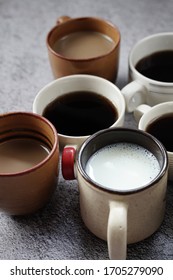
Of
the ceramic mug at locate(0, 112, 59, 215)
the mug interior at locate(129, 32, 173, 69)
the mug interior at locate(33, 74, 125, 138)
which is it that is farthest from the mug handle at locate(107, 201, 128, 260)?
the mug interior at locate(129, 32, 173, 69)

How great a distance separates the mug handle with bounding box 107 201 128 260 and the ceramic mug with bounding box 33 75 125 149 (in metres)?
0.19

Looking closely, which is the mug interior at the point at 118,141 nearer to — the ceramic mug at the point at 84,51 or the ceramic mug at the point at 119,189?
the ceramic mug at the point at 119,189

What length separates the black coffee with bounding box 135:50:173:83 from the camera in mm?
904

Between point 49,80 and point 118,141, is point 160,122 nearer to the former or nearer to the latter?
point 118,141

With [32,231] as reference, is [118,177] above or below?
above

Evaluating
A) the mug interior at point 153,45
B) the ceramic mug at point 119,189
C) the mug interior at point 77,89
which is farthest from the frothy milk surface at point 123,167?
the mug interior at point 153,45

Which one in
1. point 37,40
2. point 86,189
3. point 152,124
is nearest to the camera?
point 86,189

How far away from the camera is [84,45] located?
0.96 m

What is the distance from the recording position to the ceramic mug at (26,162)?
0.70 meters

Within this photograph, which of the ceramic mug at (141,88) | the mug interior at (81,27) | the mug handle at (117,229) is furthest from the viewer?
the mug interior at (81,27)

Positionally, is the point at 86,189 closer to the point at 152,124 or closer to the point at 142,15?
the point at 152,124

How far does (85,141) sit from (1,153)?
0.44 ft

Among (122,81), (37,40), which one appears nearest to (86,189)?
(122,81)

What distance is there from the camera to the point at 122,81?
0.99 meters
